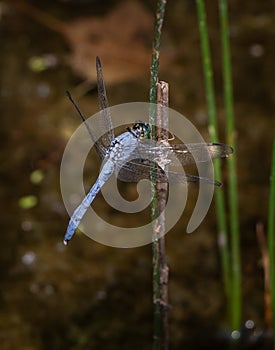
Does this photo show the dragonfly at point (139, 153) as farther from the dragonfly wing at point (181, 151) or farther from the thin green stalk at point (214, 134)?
the thin green stalk at point (214, 134)

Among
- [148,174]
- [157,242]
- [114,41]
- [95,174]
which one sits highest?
[114,41]

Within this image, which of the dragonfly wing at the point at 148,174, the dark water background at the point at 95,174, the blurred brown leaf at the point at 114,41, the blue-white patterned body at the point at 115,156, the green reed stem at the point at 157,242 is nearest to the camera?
the green reed stem at the point at 157,242

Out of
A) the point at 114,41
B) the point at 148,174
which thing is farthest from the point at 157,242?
the point at 114,41

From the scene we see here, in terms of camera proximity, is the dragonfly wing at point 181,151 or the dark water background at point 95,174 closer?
the dragonfly wing at point 181,151

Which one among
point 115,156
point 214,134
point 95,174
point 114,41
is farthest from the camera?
point 114,41

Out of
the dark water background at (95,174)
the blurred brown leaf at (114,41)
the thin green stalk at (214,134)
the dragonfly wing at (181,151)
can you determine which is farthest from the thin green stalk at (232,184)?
the blurred brown leaf at (114,41)

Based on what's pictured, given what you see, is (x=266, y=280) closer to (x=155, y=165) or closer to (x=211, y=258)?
(x=211, y=258)

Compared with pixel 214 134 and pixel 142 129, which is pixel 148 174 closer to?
pixel 142 129

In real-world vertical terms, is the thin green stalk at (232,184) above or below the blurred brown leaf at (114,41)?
below
